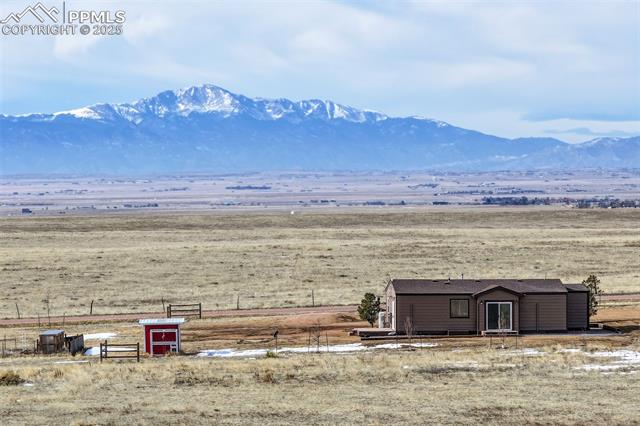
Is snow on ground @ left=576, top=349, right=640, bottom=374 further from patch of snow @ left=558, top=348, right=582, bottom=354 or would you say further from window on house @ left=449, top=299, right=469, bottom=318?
window on house @ left=449, top=299, right=469, bottom=318

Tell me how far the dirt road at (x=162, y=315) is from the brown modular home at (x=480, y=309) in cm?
871

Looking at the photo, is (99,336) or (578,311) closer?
(99,336)

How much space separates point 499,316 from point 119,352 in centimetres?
1733

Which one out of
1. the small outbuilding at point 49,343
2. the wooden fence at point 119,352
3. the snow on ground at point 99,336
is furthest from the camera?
the snow on ground at point 99,336

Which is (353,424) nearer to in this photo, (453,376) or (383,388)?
(383,388)

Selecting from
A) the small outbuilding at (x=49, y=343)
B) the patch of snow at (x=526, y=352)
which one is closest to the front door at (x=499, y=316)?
the patch of snow at (x=526, y=352)

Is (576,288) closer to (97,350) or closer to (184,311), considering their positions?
(184,311)

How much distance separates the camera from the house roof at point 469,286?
4819 cm

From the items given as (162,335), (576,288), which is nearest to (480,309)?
(576,288)

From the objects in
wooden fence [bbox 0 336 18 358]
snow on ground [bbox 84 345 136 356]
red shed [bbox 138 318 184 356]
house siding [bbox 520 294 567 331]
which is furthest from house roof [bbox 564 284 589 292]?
wooden fence [bbox 0 336 18 358]

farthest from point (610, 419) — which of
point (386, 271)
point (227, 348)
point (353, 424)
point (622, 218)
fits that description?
point (622, 218)

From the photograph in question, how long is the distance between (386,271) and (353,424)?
50.6 metres

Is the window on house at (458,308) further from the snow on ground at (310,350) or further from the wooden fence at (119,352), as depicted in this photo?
the wooden fence at (119,352)

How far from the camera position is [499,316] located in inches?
1879
